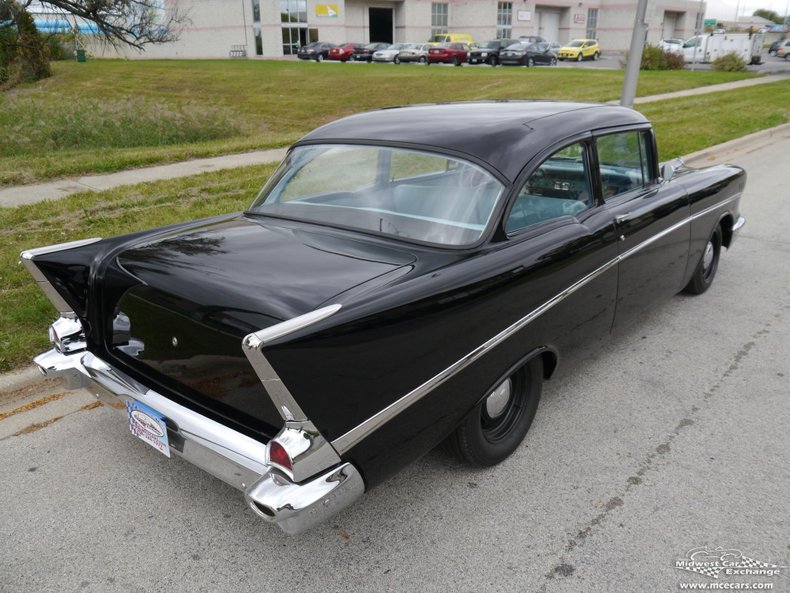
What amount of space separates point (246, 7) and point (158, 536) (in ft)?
187

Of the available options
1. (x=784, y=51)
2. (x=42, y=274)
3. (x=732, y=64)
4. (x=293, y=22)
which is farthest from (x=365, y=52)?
(x=42, y=274)

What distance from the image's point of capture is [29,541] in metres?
2.61

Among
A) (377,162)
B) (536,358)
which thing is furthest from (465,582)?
(377,162)

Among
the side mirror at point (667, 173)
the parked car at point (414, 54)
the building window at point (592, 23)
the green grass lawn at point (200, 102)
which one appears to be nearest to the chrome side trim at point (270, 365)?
the side mirror at point (667, 173)

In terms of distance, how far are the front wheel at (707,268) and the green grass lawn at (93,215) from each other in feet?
14.3

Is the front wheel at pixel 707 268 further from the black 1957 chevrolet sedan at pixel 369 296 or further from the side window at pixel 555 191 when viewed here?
the side window at pixel 555 191

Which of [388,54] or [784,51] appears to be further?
[784,51]

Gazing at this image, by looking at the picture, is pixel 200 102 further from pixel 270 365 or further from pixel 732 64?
pixel 732 64

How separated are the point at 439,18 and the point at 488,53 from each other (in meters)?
24.9

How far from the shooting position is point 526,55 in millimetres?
37000

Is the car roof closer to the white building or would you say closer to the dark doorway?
the white building

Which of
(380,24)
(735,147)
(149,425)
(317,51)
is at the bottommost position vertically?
A: (735,147)

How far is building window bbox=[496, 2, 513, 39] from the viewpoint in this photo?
60.5 m

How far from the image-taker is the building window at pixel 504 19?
60550 millimetres
